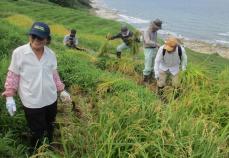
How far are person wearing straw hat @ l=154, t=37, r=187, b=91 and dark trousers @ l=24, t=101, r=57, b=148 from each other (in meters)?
3.58

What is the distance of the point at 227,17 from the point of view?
77.4 meters

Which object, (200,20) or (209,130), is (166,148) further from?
(200,20)

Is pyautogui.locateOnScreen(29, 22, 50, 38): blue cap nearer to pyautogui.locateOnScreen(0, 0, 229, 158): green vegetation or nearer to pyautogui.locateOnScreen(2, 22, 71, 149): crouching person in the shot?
pyautogui.locateOnScreen(2, 22, 71, 149): crouching person

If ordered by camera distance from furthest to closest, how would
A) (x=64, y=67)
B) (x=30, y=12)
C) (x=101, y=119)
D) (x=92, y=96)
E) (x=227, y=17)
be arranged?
(x=227, y=17) → (x=30, y=12) → (x=64, y=67) → (x=92, y=96) → (x=101, y=119)

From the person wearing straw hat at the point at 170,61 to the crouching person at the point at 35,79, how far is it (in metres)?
3.66

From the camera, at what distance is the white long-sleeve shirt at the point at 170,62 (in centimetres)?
912

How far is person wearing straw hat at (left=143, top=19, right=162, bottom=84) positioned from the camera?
10.8 meters

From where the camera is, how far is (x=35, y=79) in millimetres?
5461

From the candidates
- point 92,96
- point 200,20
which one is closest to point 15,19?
point 92,96

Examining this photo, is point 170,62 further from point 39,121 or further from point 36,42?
point 36,42

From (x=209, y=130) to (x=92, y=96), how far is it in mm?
2834

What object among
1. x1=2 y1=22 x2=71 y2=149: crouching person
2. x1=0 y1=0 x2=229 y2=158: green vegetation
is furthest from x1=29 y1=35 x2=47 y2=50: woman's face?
x1=0 y1=0 x2=229 y2=158: green vegetation

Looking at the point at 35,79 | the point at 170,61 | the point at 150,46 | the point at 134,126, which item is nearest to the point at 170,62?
the point at 170,61

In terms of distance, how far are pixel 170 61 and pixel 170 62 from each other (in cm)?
2
